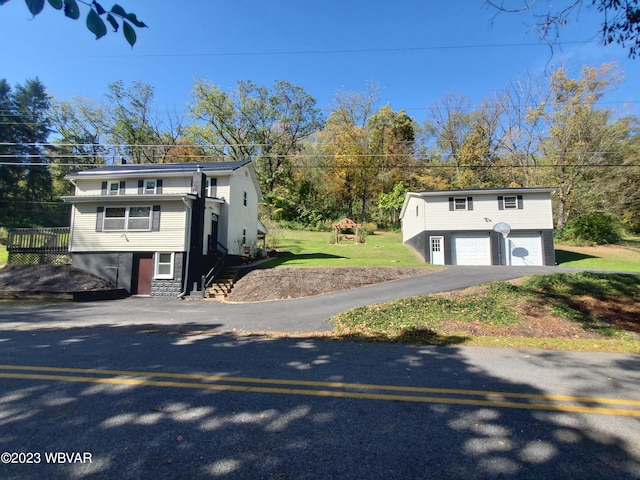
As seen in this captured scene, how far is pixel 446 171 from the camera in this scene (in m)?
39.3

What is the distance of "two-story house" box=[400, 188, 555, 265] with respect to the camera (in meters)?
23.4

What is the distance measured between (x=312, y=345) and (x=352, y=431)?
3.59 metres

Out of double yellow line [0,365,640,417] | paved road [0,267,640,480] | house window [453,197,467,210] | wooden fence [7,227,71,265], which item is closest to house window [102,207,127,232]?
wooden fence [7,227,71,265]

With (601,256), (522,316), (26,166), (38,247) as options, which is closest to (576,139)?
(601,256)

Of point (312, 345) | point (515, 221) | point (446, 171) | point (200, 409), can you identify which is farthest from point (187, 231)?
point (446, 171)

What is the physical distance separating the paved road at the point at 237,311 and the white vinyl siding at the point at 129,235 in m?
3.09

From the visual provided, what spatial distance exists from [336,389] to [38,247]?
2162cm

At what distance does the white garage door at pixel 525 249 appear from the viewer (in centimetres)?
2331

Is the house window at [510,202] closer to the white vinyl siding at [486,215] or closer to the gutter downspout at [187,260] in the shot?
the white vinyl siding at [486,215]

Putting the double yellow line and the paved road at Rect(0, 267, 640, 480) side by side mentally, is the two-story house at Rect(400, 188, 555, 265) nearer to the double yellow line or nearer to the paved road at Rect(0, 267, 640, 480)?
the paved road at Rect(0, 267, 640, 480)

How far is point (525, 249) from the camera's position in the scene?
23500 mm

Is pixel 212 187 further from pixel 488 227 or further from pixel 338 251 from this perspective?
pixel 488 227

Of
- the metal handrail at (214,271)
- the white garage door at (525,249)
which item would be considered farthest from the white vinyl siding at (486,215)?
the metal handrail at (214,271)

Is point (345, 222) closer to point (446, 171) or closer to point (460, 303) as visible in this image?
point (446, 171)
